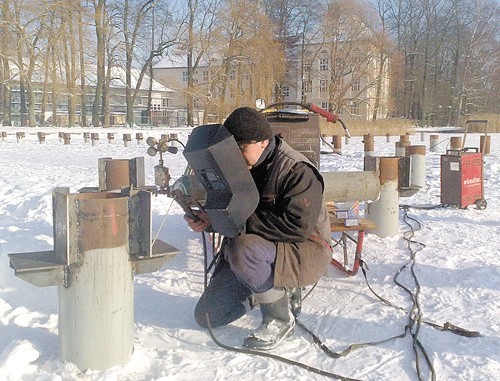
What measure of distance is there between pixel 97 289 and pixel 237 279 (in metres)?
0.95

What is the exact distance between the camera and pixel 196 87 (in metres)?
37.8

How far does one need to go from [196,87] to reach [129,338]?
35.8 meters

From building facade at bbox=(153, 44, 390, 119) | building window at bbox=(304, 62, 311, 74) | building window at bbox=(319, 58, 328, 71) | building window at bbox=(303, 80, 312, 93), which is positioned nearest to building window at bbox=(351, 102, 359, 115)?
building facade at bbox=(153, 44, 390, 119)

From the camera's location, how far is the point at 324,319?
3.62m

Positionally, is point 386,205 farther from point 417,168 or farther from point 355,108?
point 355,108

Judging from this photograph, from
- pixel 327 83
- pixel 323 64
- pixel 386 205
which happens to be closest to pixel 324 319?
pixel 386 205

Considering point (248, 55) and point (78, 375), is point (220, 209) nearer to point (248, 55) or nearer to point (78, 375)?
point (78, 375)

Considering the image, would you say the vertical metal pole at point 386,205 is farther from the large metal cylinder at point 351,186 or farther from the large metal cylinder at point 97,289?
the large metal cylinder at point 97,289

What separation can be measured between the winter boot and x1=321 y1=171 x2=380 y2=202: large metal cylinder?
5.08 feet

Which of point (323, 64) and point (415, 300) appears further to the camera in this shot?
point (323, 64)

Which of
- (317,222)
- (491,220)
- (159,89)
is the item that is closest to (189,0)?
(159,89)

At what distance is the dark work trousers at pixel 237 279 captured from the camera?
2955 mm

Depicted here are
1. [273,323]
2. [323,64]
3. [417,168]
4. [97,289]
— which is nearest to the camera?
[97,289]

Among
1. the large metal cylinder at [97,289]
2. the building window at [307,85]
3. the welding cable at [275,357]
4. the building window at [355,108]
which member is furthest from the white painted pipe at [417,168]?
the building window at [307,85]
